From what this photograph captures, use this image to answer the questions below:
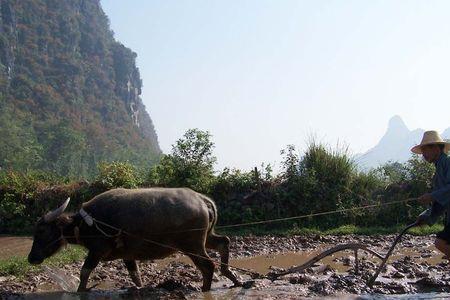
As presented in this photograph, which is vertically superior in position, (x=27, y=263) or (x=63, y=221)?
(x=63, y=221)

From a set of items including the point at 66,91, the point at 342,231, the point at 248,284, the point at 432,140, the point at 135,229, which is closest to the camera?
the point at 432,140

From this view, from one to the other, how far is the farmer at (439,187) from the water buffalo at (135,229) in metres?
3.05

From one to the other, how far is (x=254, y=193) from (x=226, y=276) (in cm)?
934

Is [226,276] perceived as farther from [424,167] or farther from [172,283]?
[424,167]

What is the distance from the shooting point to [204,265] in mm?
8211

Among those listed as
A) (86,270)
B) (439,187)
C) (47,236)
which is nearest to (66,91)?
(47,236)

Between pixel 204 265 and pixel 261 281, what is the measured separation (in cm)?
105

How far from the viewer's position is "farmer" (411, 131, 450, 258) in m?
7.13

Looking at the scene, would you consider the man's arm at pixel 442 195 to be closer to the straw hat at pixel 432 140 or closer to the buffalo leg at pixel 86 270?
the straw hat at pixel 432 140

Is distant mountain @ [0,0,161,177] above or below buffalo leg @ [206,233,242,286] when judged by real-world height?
above

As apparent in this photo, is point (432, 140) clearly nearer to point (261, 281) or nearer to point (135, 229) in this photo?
point (261, 281)

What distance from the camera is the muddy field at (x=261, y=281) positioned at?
7.82m

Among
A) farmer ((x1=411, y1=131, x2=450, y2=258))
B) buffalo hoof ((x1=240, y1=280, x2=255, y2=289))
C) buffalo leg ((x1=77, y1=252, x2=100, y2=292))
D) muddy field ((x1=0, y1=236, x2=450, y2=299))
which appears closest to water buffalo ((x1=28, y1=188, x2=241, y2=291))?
buffalo leg ((x1=77, y1=252, x2=100, y2=292))

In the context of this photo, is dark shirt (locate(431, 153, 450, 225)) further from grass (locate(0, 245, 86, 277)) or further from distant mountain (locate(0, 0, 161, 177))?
distant mountain (locate(0, 0, 161, 177))
